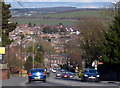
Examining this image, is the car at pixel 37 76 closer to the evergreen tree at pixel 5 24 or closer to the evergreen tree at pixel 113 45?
the evergreen tree at pixel 113 45

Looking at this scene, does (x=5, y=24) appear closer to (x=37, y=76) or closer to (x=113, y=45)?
(x=113, y=45)

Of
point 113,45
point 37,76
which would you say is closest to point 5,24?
point 113,45

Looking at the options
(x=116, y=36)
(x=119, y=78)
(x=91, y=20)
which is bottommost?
(x=119, y=78)

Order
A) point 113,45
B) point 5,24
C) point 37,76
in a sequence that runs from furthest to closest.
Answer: point 5,24 → point 113,45 → point 37,76

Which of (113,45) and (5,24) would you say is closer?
(113,45)

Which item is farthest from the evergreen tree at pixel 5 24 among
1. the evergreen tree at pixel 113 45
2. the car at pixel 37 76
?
the car at pixel 37 76

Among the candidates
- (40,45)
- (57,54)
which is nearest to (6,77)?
(40,45)

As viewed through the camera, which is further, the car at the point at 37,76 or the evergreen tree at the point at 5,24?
the evergreen tree at the point at 5,24

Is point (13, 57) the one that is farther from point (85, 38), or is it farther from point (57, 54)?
point (57, 54)
